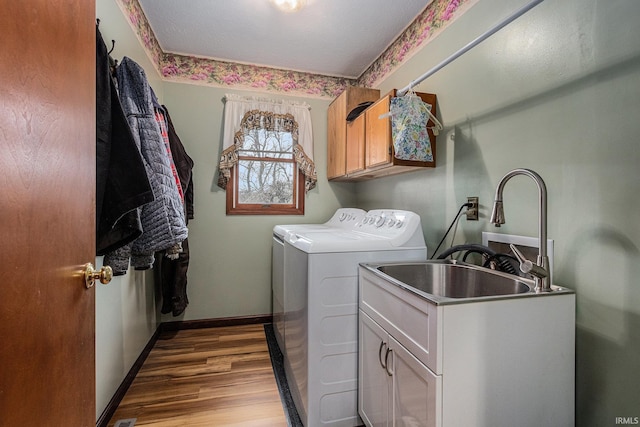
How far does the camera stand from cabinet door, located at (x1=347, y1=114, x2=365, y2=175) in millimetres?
2260

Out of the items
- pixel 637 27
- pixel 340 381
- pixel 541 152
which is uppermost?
pixel 637 27

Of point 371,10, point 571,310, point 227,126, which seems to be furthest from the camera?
point 227,126

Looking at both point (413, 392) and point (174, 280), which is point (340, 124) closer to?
point (174, 280)

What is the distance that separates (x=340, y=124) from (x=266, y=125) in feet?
2.28

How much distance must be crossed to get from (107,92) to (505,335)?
1.63 metres

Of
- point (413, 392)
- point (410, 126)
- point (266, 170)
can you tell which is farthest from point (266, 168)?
point (413, 392)

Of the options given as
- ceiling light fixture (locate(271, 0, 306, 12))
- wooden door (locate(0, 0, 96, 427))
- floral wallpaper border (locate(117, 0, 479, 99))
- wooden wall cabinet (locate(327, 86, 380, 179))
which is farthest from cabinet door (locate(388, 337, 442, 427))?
ceiling light fixture (locate(271, 0, 306, 12))

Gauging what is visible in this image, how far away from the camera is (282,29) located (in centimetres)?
219

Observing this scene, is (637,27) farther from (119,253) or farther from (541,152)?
(119,253)

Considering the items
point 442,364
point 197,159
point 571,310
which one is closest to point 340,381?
point 442,364

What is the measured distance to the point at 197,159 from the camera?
107 inches

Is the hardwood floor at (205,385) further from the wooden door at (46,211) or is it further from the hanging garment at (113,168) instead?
the hanging garment at (113,168)

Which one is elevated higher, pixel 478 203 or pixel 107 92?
pixel 107 92

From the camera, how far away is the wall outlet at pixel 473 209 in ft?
5.11
